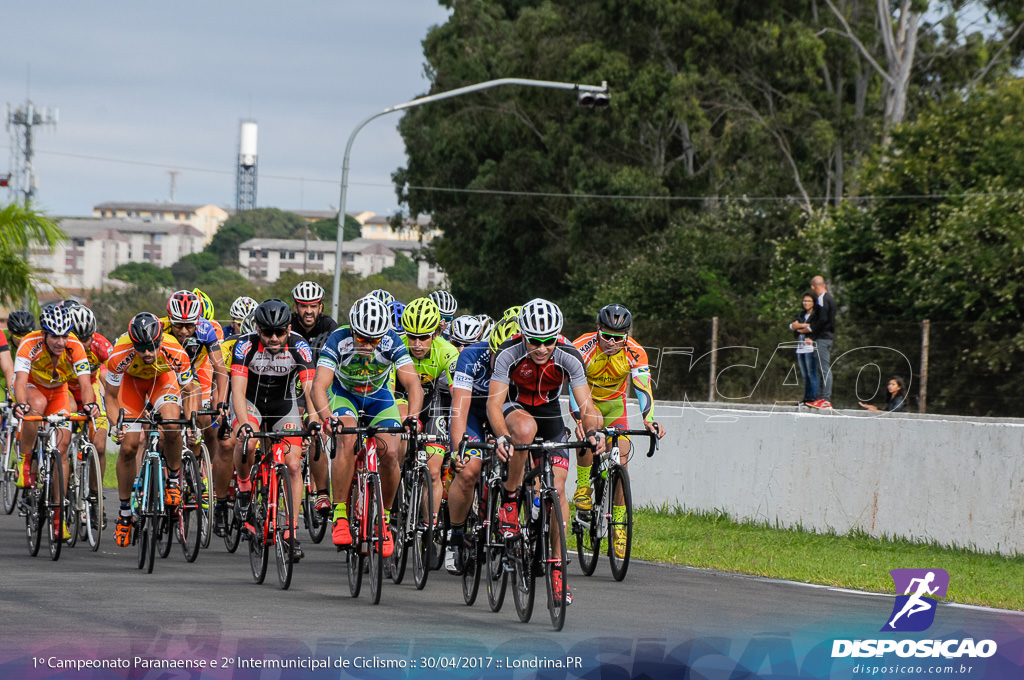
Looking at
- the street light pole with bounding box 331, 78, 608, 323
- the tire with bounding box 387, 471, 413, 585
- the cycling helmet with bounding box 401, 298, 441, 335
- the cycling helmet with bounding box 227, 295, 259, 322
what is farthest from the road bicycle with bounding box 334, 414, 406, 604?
the street light pole with bounding box 331, 78, 608, 323

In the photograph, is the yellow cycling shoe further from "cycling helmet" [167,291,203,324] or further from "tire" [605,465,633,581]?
"cycling helmet" [167,291,203,324]

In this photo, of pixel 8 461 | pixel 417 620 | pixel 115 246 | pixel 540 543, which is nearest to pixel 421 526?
pixel 417 620

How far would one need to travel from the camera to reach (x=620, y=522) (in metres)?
10.6

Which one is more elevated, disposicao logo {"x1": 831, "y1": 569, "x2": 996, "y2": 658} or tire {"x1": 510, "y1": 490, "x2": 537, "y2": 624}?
tire {"x1": 510, "y1": 490, "x2": 537, "y2": 624}

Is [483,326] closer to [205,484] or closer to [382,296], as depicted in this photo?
[382,296]

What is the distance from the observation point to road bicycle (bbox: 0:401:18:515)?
50.4 feet

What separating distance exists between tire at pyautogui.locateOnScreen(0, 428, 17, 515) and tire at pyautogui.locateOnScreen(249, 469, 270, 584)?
562 centimetres

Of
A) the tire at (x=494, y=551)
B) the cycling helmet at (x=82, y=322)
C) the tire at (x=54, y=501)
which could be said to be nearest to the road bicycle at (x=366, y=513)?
the tire at (x=494, y=551)

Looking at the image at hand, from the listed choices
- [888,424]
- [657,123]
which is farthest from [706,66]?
[888,424]

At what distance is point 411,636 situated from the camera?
7715 millimetres

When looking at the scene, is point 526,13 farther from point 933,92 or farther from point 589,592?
point 589,592

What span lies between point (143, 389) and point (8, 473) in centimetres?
501

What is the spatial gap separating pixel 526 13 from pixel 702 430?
30.4 metres

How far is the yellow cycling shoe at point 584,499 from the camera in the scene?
1098 centimetres
